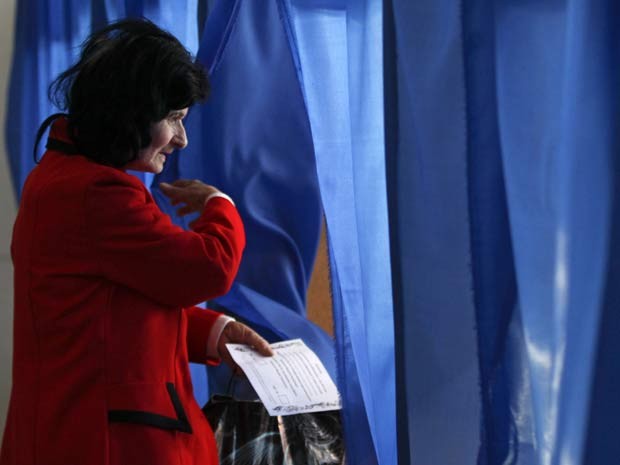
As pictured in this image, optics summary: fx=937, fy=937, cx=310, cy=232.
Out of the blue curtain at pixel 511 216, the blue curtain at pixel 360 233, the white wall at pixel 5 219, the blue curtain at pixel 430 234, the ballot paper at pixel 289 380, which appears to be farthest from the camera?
the white wall at pixel 5 219

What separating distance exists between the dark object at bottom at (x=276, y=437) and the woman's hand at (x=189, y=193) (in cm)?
33

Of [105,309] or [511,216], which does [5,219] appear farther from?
[511,216]

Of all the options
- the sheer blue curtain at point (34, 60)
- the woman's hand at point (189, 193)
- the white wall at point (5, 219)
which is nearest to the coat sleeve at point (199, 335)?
the woman's hand at point (189, 193)

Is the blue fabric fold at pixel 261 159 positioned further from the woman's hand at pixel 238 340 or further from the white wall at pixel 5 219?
the white wall at pixel 5 219

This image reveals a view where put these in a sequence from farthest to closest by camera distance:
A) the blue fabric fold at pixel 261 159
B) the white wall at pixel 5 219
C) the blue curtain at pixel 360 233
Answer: the white wall at pixel 5 219, the blue fabric fold at pixel 261 159, the blue curtain at pixel 360 233

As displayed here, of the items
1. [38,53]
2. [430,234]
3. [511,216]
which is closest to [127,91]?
[430,234]

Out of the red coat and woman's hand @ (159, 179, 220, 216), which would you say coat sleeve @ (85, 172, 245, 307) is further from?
woman's hand @ (159, 179, 220, 216)

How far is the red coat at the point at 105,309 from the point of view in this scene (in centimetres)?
124

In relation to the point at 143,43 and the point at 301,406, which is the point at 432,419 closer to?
the point at 301,406

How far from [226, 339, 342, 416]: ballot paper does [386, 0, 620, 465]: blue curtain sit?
37cm

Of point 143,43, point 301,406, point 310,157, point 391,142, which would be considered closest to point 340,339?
point 301,406

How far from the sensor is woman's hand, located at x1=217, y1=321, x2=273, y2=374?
1.52m

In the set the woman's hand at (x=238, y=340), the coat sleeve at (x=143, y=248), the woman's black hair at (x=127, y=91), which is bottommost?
the woman's hand at (x=238, y=340)

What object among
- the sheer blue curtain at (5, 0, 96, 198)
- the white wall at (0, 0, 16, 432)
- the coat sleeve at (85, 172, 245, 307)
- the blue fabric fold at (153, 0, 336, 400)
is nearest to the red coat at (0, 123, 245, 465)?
the coat sleeve at (85, 172, 245, 307)
